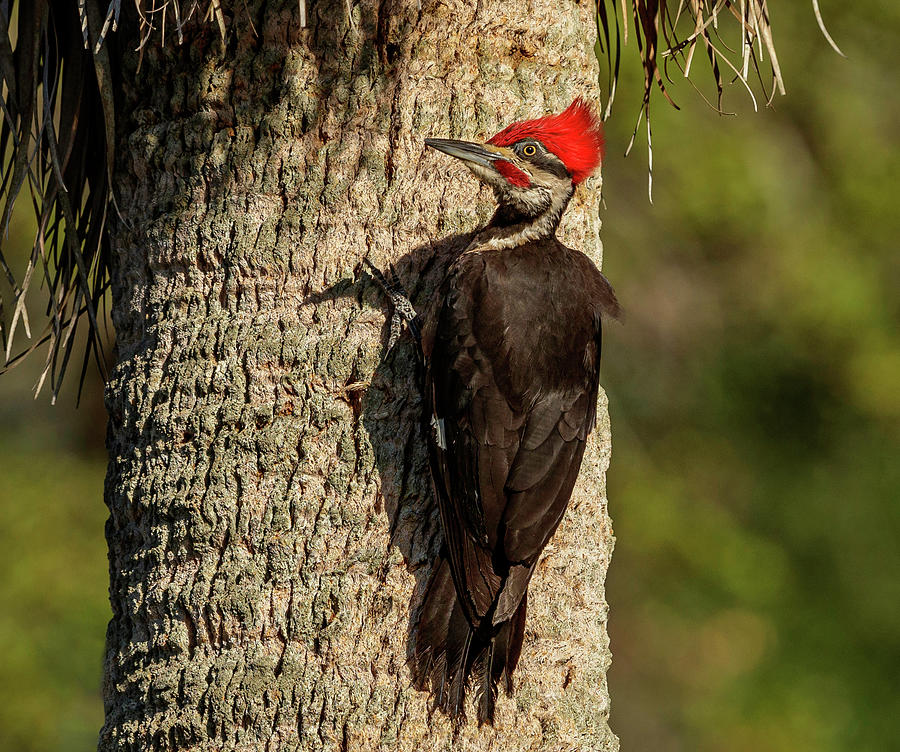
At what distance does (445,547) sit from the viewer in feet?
9.07

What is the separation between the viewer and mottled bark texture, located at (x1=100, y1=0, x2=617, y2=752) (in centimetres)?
270

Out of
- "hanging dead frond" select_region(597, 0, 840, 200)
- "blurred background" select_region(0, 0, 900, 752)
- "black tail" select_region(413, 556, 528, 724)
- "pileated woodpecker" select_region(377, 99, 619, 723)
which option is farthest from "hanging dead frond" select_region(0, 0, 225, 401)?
"blurred background" select_region(0, 0, 900, 752)

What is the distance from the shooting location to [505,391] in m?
2.96

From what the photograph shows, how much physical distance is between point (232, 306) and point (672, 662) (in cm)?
619

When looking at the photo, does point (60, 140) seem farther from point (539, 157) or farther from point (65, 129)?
point (539, 157)

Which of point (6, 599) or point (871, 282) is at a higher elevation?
point (871, 282)

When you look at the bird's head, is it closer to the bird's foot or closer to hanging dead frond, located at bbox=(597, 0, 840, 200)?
hanging dead frond, located at bbox=(597, 0, 840, 200)

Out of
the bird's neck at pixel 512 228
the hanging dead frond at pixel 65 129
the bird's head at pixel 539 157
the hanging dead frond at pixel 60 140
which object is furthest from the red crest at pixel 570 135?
the hanging dead frond at pixel 60 140

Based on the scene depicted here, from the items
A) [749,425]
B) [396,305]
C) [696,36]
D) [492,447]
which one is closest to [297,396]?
[396,305]

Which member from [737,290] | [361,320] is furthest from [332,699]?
[737,290]

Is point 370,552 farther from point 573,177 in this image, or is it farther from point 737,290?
point 737,290

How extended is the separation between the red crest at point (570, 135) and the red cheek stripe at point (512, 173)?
0.17 feet

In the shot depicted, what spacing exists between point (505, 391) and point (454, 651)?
644 millimetres

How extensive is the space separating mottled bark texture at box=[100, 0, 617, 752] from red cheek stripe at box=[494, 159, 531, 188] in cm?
11
